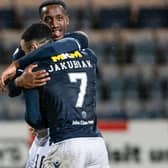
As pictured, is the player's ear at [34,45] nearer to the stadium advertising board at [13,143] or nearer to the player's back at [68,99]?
the player's back at [68,99]

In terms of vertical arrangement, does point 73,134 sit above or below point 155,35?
above

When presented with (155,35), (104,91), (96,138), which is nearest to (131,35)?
(155,35)

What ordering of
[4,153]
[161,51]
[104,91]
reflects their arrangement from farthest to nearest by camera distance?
[161,51] < [104,91] < [4,153]

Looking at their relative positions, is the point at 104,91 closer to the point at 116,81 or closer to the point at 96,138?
the point at 116,81

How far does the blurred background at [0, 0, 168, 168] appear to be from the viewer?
11.2 meters

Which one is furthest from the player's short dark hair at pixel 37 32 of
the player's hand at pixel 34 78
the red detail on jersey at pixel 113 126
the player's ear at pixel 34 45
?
the red detail on jersey at pixel 113 126

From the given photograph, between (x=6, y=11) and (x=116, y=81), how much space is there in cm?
261

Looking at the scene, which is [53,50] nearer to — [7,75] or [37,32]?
[37,32]

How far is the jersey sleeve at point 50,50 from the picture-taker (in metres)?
4.57

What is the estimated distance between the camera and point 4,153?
1115 centimetres

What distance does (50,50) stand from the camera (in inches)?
181

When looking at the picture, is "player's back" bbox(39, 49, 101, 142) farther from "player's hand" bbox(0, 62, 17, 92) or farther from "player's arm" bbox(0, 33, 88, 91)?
"player's hand" bbox(0, 62, 17, 92)

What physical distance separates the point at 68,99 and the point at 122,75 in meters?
9.15

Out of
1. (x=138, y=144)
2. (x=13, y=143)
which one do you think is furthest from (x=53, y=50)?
(x=138, y=144)
